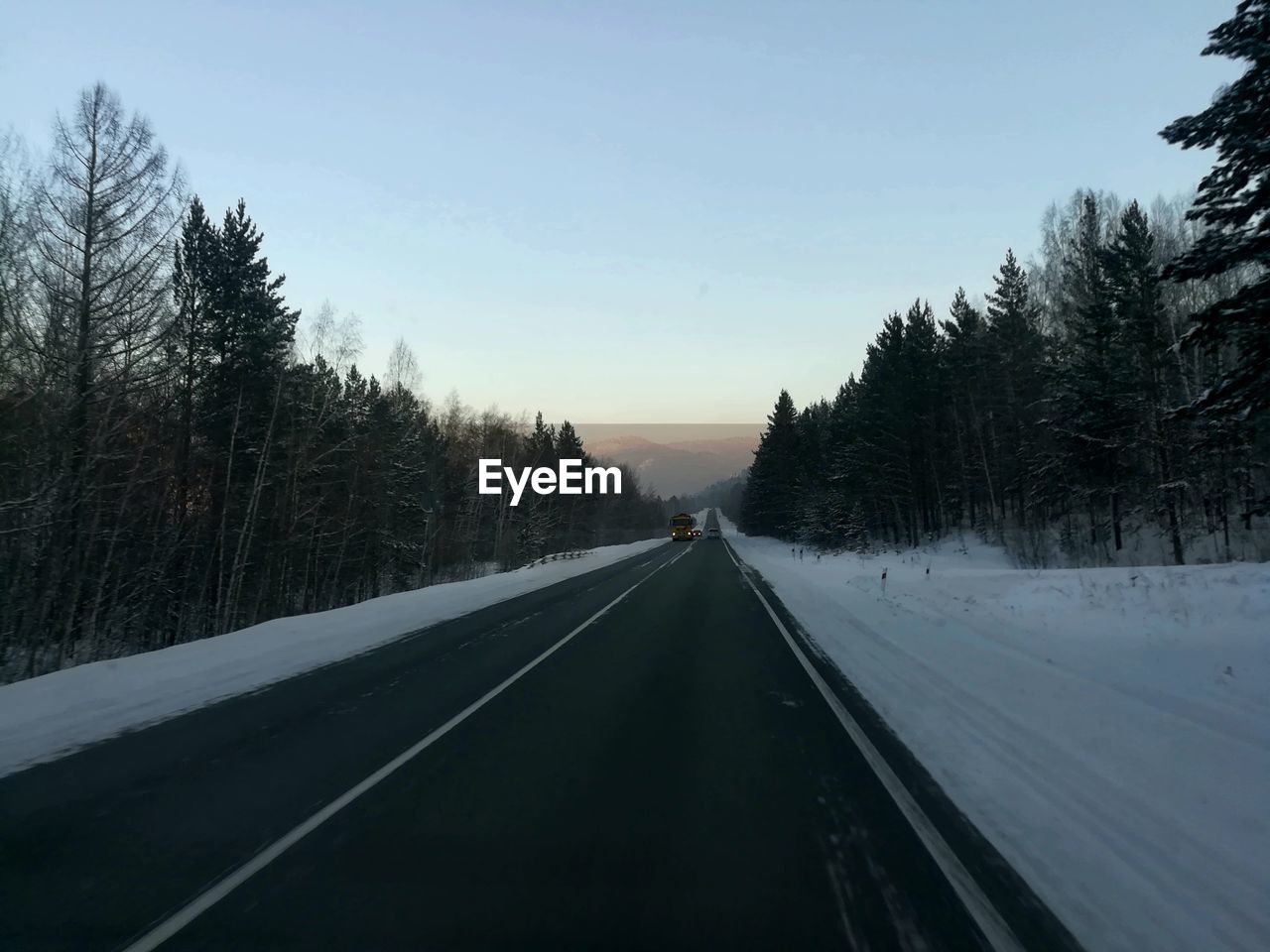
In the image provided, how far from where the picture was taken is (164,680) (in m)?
10.2

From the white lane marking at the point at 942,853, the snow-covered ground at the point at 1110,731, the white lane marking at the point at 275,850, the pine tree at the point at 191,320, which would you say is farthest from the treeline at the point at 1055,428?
the pine tree at the point at 191,320

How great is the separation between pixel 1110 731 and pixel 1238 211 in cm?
808

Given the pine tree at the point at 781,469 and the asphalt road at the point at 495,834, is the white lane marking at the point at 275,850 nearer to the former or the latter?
the asphalt road at the point at 495,834

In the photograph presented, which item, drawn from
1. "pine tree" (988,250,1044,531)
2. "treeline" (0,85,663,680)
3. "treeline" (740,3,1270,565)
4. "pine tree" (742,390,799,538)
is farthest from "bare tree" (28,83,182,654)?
"pine tree" (742,390,799,538)

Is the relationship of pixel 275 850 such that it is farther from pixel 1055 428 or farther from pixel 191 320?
pixel 1055 428

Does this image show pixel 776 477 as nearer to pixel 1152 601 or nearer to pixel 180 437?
pixel 180 437

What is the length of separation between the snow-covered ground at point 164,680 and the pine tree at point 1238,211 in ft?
45.5

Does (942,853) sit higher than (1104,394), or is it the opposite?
(1104,394)

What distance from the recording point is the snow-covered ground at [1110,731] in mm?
4031

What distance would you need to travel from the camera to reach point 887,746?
270 inches

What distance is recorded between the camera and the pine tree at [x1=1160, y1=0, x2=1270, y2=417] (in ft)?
33.8

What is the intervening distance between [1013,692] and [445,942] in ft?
24.6

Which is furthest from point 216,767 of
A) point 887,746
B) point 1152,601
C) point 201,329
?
point 201,329

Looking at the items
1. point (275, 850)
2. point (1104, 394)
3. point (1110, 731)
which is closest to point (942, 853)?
point (1110, 731)
